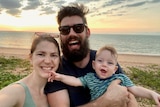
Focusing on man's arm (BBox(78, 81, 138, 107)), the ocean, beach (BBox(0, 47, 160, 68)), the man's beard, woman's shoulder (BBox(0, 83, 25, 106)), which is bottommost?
the ocean

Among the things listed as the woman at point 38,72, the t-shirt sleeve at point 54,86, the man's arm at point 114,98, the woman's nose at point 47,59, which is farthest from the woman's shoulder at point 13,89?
the man's arm at point 114,98

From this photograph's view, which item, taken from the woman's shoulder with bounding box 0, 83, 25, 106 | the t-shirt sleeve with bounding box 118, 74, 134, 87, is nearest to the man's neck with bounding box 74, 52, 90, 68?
the t-shirt sleeve with bounding box 118, 74, 134, 87

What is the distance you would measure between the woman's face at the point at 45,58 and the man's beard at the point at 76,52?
25.0 inches

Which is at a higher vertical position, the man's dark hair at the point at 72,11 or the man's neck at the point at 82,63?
the man's dark hair at the point at 72,11

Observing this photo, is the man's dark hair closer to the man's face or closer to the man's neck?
the man's face

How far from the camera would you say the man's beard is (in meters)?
3.77

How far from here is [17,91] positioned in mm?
2797

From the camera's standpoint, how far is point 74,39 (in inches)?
159

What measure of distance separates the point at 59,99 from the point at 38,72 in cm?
56

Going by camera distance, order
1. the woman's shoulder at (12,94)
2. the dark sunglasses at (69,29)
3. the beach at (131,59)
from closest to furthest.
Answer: the woman's shoulder at (12,94) → the dark sunglasses at (69,29) → the beach at (131,59)

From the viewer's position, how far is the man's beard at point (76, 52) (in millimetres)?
3770

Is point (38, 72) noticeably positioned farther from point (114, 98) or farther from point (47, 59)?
point (114, 98)

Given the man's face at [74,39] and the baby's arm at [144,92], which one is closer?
the baby's arm at [144,92]

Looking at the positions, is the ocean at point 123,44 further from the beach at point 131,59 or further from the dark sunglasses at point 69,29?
the dark sunglasses at point 69,29
